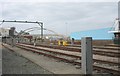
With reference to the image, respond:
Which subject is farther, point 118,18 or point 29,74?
point 118,18

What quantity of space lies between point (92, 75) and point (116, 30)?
44944mm

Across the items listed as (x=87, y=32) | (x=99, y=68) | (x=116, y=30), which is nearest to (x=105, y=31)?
(x=87, y=32)

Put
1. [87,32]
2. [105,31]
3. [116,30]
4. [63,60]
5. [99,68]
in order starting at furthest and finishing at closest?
[87,32]
[105,31]
[116,30]
[63,60]
[99,68]

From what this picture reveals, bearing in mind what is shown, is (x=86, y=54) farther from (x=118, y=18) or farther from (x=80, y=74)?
(x=118, y=18)

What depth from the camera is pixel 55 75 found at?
1116cm

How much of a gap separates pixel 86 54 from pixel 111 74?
1386 mm

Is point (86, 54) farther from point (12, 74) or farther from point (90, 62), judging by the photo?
point (12, 74)

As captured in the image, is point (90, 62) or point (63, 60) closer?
point (90, 62)

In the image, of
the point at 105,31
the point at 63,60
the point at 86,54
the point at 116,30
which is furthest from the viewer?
the point at 105,31

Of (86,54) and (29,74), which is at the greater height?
(86,54)

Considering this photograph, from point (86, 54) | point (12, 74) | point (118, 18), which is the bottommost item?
point (12, 74)

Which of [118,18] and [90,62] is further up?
[118,18]

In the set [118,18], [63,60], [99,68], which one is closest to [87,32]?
[118,18]

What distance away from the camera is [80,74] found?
36.2ft
